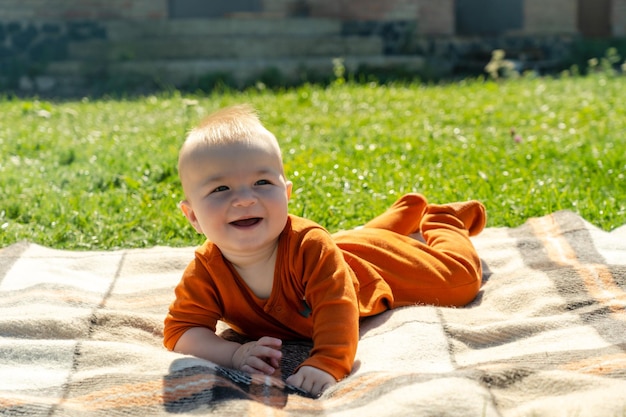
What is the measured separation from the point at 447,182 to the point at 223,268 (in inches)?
98.8

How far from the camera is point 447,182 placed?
4969 mm

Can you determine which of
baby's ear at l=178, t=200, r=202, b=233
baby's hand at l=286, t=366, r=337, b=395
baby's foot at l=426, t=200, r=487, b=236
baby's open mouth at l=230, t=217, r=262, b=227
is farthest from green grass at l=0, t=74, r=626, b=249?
baby's hand at l=286, t=366, r=337, b=395

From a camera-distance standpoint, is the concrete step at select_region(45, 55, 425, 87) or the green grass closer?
the green grass

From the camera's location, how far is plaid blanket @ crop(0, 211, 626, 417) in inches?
84.7

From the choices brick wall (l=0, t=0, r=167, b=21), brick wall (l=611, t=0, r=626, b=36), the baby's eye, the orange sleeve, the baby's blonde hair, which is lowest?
brick wall (l=611, t=0, r=626, b=36)

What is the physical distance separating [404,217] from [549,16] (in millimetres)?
10264

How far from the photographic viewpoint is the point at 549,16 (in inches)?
509

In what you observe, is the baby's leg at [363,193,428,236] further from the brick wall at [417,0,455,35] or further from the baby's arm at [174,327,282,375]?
the brick wall at [417,0,455,35]

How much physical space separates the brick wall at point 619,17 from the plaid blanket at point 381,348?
10270 millimetres

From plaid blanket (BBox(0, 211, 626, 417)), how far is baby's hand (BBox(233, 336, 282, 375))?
0.08 m

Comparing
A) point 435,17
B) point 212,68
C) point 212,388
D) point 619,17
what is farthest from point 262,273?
point 619,17

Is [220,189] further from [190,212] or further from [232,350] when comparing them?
[232,350]

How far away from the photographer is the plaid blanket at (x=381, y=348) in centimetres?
215

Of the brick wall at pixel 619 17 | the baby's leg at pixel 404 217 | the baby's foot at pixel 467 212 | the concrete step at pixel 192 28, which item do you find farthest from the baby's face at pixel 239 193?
the brick wall at pixel 619 17
